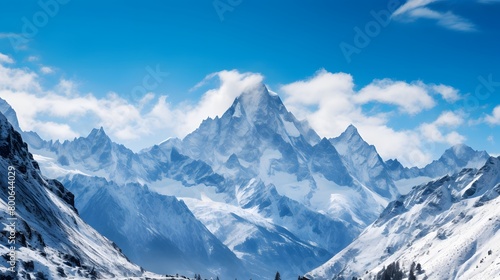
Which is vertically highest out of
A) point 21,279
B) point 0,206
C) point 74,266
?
point 0,206

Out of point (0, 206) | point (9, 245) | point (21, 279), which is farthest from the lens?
point (0, 206)

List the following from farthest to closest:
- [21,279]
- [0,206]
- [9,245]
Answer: [0,206], [9,245], [21,279]

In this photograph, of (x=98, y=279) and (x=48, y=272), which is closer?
(x=48, y=272)

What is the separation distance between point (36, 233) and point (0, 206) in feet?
49.3

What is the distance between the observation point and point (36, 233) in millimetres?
193625

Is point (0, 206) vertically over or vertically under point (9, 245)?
over

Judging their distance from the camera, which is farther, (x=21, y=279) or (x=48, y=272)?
(x=48, y=272)

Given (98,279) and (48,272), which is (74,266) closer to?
(98,279)

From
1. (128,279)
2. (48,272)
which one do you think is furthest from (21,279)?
(128,279)

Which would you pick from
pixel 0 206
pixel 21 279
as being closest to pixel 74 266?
pixel 0 206

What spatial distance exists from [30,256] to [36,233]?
30863mm

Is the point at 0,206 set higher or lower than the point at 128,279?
higher

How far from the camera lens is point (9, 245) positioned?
6358 inches

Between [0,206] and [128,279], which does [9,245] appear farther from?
[128,279]
